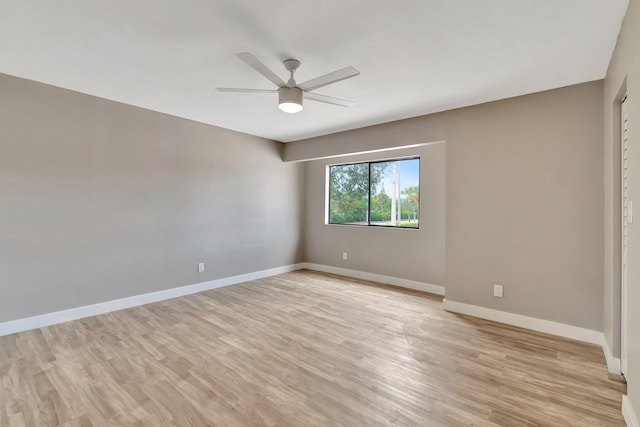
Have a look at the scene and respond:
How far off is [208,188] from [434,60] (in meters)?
3.55

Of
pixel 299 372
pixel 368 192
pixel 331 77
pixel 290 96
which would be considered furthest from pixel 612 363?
pixel 368 192

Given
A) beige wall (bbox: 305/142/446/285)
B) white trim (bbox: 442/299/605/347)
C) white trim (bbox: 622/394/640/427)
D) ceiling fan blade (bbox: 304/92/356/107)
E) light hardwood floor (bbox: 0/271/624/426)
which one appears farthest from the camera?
beige wall (bbox: 305/142/446/285)

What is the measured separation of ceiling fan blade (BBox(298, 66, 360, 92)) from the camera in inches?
81.8

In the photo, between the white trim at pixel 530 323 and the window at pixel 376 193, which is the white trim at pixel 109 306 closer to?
the window at pixel 376 193

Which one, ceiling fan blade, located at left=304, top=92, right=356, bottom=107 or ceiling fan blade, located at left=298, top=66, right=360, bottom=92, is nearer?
ceiling fan blade, located at left=298, top=66, right=360, bottom=92

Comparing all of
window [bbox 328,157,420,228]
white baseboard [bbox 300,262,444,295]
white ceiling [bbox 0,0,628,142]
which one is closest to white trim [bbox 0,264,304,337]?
white baseboard [bbox 300,262,444,295]

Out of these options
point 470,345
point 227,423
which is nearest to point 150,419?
point 227,423

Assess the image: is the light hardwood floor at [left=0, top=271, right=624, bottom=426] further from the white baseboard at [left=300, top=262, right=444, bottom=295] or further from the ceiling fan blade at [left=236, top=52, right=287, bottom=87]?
the ceiling fan blade at [left=236, top=52, right=287, bottom=87]

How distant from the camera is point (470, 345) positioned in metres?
2.65

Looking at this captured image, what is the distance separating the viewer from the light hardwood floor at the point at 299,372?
1.76m

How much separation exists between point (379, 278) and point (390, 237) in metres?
0.75

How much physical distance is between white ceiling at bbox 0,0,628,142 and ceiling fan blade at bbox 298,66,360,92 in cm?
23

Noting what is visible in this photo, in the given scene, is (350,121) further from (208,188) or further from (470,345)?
(470,345)

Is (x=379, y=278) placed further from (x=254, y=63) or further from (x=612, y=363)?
(x=254, y=63)
